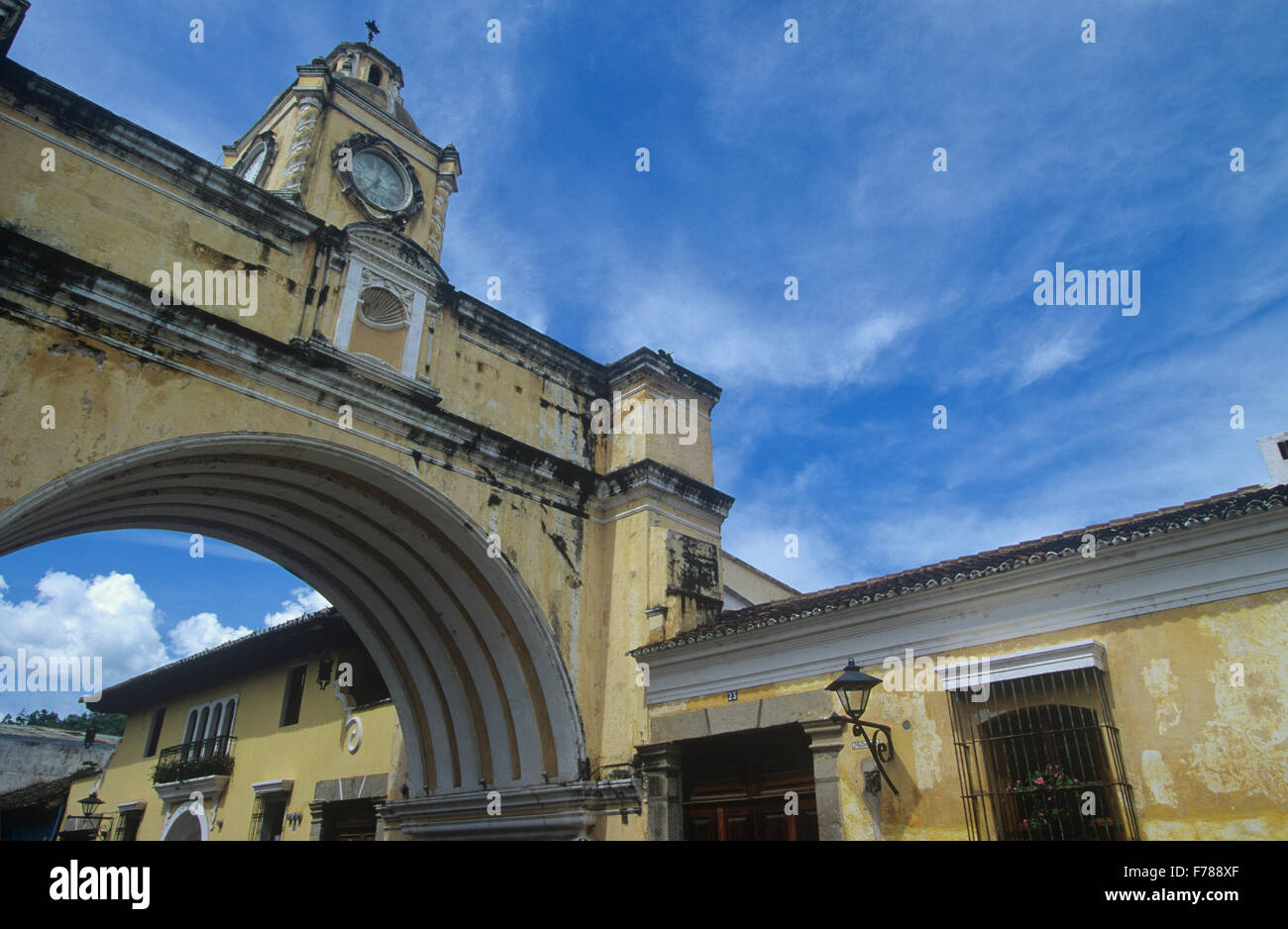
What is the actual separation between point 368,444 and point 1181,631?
776cm

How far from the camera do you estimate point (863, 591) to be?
870cm

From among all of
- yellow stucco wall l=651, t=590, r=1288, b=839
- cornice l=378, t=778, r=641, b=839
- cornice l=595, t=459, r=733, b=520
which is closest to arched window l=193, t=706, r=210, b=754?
cornice l=378, t=778, r=641, b=839

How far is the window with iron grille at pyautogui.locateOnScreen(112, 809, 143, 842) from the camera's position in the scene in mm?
19280

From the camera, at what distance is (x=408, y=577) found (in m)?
10.8

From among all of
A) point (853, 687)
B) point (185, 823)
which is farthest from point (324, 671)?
point (853, 687)

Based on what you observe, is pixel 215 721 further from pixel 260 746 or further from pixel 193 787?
pixel 260 746

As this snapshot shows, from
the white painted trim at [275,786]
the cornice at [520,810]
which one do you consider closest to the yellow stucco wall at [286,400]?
the cornice at [520,810]

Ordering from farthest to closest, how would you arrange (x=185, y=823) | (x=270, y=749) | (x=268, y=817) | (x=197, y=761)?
(x=185, y=823) < (x=197, y=761) < (x=270, y=749) < (x=268, y=817)

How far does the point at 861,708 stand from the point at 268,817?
41.3ft

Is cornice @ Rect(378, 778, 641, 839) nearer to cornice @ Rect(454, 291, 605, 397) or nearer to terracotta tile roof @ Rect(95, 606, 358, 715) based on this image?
terracotta tile roof @ Rect(95, 606, 358, 715)

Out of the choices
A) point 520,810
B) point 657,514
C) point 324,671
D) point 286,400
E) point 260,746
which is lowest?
point 520,810

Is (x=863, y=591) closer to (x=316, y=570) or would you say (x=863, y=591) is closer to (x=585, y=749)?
(x=585, y=749)

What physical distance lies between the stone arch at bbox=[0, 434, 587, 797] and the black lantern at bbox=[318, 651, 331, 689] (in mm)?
4475
